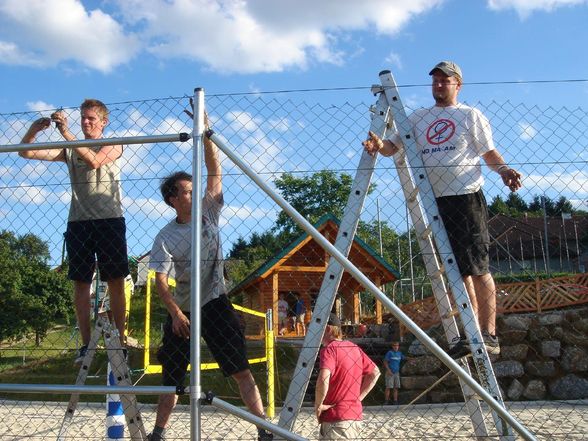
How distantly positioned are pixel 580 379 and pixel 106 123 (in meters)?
11.1

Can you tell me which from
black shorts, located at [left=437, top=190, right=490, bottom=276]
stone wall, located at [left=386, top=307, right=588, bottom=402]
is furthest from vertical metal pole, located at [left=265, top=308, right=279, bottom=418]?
black shorts, located at [left=437, top=190, right=490, bottom=276]

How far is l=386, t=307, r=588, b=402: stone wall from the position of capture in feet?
42.0

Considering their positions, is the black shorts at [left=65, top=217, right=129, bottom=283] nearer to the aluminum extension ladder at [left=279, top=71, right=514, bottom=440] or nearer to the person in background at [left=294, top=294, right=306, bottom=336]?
the aluminum extension ladder at [left=279, top=71, right=514, bottom=440]

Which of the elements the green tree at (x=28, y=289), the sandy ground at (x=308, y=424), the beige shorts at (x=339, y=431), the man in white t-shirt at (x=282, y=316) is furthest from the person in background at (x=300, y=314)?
the beige shorts at (x=339, y=431)

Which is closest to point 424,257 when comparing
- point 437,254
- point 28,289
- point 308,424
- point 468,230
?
point 437,254

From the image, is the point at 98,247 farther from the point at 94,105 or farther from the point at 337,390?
the point at 337,390

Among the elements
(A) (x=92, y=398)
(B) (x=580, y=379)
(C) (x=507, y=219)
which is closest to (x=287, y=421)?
(C) (x=507, y=219)

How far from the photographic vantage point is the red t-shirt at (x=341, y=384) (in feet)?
14.1

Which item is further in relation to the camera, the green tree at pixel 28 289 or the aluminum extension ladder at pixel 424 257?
the green tree at pixel 28 289

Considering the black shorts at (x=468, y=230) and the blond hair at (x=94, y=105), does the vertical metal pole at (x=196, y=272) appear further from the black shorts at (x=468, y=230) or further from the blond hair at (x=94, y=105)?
the black shorts at (x=468, y=230)

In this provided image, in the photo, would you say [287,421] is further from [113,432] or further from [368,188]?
[113,432]

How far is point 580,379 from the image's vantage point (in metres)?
12.5

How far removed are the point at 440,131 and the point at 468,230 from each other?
0.65 m

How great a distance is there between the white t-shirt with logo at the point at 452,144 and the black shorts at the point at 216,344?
149 cm
